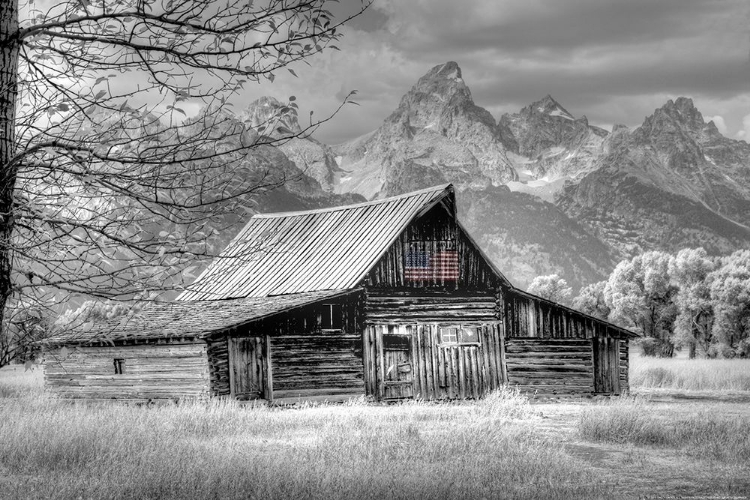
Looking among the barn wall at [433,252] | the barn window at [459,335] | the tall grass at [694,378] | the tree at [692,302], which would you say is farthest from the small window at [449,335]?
the tree at [692,302]

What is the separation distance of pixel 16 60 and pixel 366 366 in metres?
21.9

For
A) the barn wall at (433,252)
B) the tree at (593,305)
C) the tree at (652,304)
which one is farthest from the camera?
the tree at (593,305)

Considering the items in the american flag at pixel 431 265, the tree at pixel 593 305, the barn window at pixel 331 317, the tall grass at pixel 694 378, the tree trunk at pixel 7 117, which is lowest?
the tall grass at pixel 694 378

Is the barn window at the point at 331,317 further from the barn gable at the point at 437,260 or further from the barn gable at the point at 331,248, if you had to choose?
the barn gable at the point at 437,260

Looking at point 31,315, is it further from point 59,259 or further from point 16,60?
point 16,60

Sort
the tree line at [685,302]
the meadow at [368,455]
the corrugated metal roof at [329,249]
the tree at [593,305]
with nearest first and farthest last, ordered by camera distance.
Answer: the meadow at [368,455] < the corrugated metal roof at [329,249] < the tree line at [685,302] < the tree at [593,305]

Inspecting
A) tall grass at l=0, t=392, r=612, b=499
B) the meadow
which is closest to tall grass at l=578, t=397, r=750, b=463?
the meadow

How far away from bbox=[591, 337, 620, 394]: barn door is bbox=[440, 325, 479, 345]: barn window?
180 inches

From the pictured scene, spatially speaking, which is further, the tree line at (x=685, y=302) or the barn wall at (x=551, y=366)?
the tree line at (x=685, y=302)

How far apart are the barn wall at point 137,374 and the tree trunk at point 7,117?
18808mm

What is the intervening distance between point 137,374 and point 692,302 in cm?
4214

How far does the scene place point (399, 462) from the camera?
12.4 metres

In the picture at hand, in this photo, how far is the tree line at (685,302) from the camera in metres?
56.6

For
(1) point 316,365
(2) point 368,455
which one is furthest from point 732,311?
(2) point 368,455
